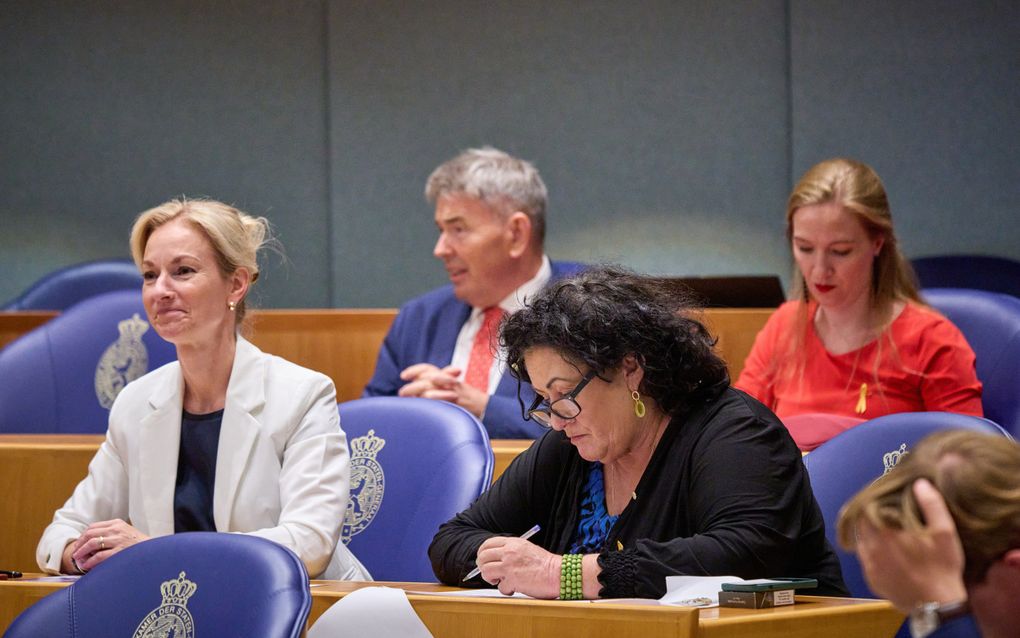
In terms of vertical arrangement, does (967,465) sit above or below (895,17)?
below

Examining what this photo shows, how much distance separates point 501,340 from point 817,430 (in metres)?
0.89

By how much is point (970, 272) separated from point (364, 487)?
307cm

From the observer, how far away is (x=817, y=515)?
6.59ft

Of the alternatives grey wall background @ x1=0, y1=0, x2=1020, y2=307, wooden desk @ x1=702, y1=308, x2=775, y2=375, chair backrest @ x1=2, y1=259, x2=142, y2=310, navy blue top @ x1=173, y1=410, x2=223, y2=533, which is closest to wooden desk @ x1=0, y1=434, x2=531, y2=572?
navy blue top @ x1=173, y1=410, x2=223, y2=533

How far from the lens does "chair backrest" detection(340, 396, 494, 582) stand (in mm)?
2500

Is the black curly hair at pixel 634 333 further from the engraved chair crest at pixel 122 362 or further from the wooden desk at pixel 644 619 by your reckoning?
the engraved chair crest at pixel 122 362

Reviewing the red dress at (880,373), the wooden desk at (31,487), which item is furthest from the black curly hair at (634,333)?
the wooden desk at (31,487)

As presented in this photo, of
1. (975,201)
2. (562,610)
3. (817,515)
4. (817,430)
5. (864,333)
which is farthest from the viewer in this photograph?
(975,201)

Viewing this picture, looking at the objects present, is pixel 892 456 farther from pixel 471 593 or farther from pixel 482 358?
pixel 482 358

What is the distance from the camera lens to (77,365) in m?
3.68

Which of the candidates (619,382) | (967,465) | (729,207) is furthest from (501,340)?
(729,207)

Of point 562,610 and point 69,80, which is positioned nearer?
point 562,610

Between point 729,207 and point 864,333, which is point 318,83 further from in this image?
point 864,333

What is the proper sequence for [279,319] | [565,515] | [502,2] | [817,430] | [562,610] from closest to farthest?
[562,610], [565,515], [817,430], [279,319], [502,2]
